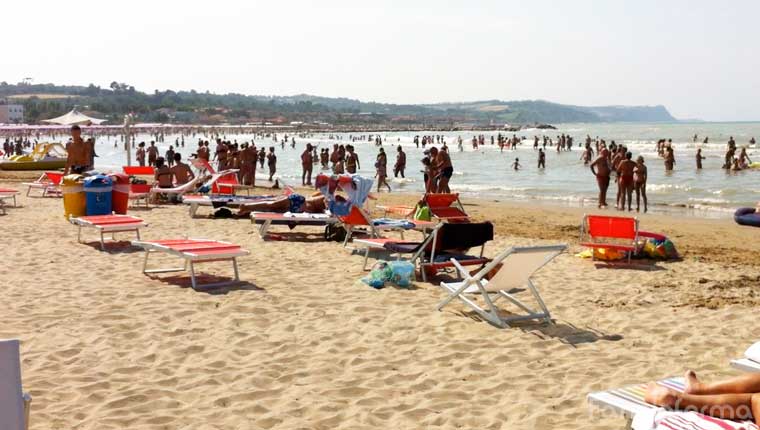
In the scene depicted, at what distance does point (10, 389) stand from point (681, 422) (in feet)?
7.91

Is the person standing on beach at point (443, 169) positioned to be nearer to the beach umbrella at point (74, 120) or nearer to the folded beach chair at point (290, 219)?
the folded beach chair at point (290, 219)

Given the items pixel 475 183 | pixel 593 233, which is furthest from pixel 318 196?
pixel 475 183

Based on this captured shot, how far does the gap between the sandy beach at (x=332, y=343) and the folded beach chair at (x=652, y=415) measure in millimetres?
548

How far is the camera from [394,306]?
6.35 metres

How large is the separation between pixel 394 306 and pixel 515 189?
696 inches

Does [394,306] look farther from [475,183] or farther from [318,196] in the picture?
[475,183]

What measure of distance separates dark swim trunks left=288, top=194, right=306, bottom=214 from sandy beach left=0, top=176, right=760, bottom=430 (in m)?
2.58

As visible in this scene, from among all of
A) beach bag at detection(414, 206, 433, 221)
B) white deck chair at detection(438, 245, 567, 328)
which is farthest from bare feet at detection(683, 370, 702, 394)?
beach bag at detection(414, 206, 433, 221)

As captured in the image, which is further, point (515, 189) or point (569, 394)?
point (515, 189)

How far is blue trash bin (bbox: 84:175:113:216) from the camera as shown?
1103 cm

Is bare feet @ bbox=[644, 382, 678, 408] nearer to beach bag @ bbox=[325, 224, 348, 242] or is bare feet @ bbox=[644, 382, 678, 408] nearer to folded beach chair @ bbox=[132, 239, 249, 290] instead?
folded beach chair @ bbox=[132, 239, 249, 290]

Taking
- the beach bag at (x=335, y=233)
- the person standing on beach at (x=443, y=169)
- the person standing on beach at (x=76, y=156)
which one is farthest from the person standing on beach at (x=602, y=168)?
the person standing on beach at (x=76, y=156)

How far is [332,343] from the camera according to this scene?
17.2ft

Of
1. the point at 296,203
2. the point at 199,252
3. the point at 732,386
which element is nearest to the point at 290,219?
the point at 296,203
